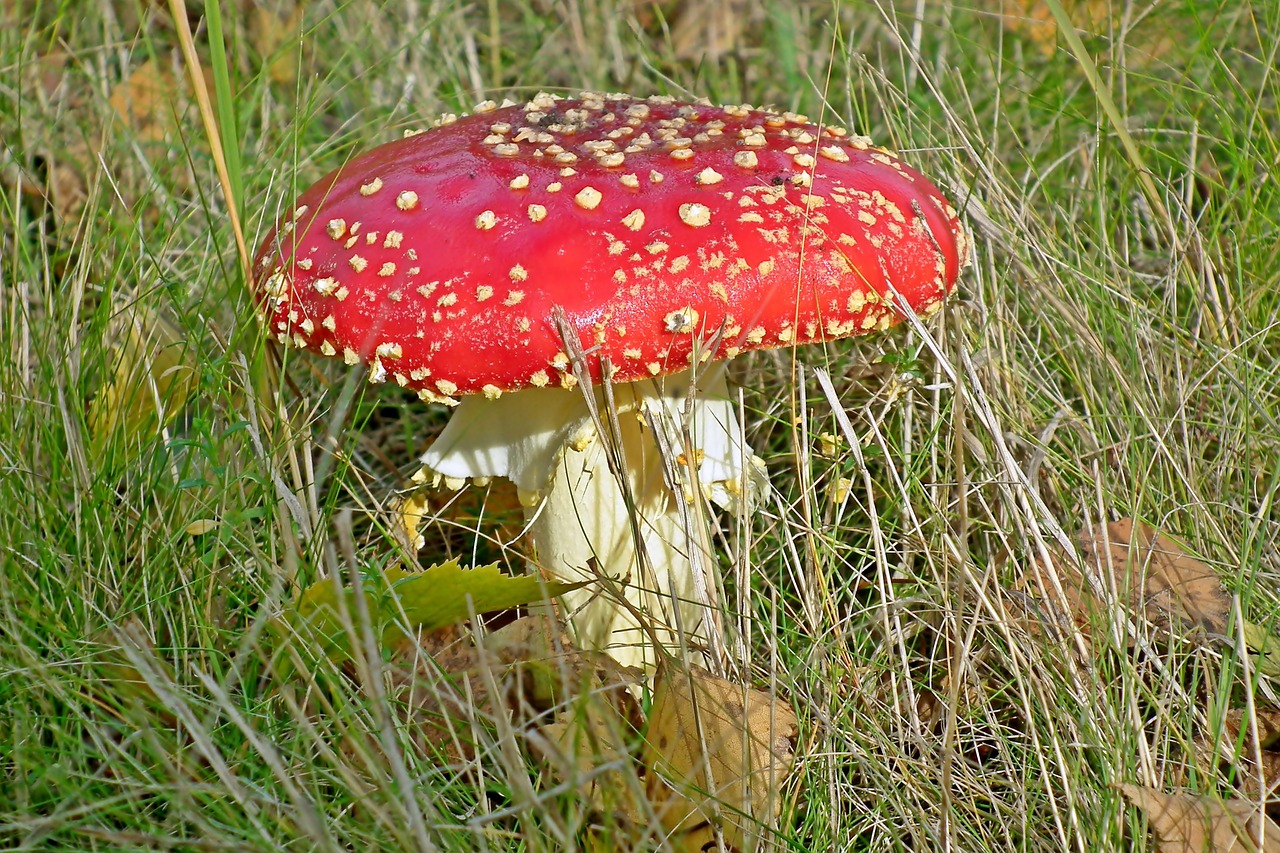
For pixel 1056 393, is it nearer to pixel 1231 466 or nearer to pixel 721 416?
pixel 1231 466

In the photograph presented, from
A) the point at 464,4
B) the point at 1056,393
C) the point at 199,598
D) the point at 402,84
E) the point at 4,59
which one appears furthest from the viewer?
the point at 464,4

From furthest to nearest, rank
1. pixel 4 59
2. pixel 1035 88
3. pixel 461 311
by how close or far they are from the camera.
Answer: pixel 1035 88
pixel 4 59
pixel 461 311

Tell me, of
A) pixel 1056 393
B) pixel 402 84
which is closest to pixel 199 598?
pixel 1056 393

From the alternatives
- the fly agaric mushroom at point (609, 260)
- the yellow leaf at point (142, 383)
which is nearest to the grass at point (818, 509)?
the yellow leaf at point (142, 383)

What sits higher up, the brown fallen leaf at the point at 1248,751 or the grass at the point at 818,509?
the grass at the point at 818,509

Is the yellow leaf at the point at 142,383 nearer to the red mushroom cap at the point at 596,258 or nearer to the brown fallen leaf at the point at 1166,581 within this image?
the red mushroom cap at the point at 596,258

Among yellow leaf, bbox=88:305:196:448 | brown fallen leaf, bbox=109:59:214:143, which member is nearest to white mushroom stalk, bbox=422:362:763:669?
yellow leaf, bbox=88:305:196:448

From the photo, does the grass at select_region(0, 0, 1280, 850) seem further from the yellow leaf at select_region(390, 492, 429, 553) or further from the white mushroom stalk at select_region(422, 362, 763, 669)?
the white mushroom stalk at select_region(422, 362, 763, 669)
